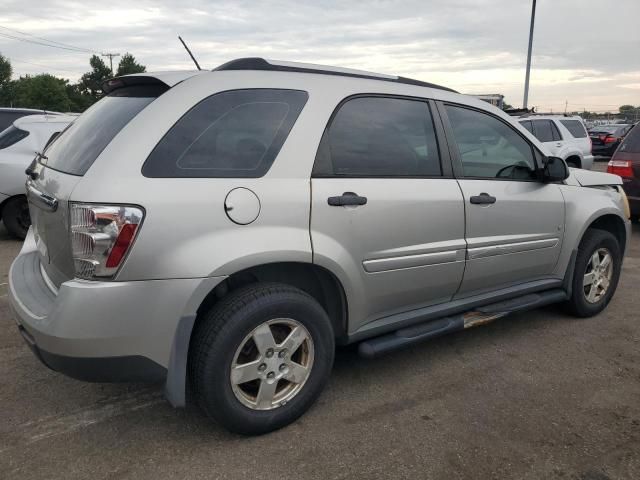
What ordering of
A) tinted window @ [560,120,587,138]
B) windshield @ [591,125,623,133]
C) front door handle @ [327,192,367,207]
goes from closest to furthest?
front door handle @ [327,192,367,207] → tinted window @ [560,120,587,138] → windshield @ [591,125,623,133]

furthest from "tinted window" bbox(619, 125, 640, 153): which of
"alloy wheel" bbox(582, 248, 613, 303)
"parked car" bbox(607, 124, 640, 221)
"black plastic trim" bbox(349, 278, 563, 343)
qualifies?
"black plastic trim" bbox(349, 278, 563, 343)

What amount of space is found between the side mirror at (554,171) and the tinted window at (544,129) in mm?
9032

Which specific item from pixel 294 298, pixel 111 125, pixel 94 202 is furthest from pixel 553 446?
pixel 111 125

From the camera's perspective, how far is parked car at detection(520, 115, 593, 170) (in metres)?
12.1

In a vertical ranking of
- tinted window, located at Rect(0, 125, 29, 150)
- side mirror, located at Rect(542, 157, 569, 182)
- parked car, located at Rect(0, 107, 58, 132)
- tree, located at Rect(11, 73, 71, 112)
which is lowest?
tree, located at Rect(11, 73, 71, 112)

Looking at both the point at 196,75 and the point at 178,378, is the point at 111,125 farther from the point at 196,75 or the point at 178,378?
the point at 178,378

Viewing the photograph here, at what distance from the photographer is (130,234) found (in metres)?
2.31

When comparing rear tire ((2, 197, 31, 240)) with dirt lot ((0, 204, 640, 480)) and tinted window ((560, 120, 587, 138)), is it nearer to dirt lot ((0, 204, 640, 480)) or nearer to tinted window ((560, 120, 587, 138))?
dirt lot ((0, 204, 640, 480))

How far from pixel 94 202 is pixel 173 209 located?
12.4 inches

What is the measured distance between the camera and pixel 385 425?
2.88m

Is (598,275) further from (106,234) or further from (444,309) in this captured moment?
(106,234)

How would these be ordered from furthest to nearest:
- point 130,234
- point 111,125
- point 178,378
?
1. point 111,125
2. point 178,378
3. point 130,234

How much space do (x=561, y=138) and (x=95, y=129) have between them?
11546 millimetres

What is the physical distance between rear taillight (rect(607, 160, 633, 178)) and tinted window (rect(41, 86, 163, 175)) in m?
6.93
